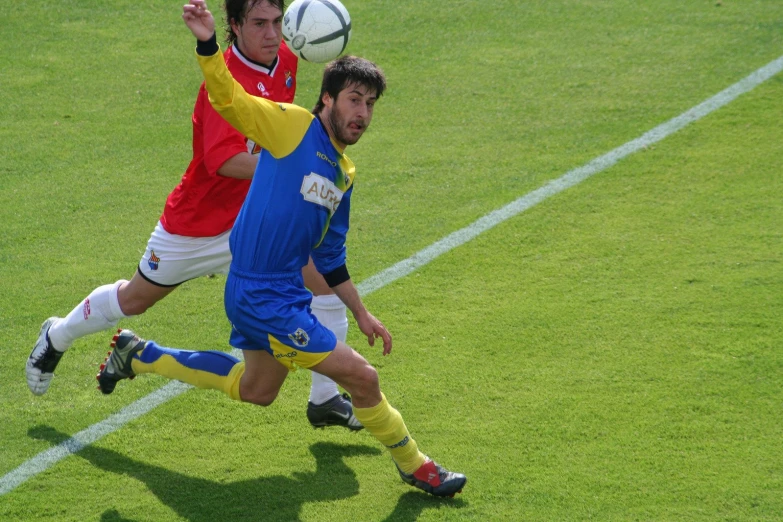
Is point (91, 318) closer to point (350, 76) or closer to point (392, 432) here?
point (392, 432)

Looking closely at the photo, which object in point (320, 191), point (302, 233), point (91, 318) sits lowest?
point (91, 318)

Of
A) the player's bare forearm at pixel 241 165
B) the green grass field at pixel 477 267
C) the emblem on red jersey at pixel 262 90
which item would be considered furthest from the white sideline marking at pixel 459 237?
the emblem on red jersey at pixel 262 90

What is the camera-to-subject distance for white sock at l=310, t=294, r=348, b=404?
516 cm

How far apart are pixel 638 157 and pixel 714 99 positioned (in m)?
1.43

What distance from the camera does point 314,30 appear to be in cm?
525

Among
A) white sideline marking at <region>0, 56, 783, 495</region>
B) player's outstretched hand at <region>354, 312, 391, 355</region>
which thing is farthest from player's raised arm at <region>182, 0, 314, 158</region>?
white sideline marking at <region>0, 56, 783, 495</region>

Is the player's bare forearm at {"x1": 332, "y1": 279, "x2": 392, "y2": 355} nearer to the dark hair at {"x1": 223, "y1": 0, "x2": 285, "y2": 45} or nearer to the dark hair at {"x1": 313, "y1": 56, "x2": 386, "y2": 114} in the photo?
the dark hair at {"x1": 313, "y1": 56, "x2": 386, "y2": 114}

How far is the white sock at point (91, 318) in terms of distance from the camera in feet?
17.4

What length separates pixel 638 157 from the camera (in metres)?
8.16

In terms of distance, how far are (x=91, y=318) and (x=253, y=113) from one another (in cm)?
180

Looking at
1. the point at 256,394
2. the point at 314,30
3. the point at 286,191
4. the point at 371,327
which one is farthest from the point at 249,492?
the point at 314,30

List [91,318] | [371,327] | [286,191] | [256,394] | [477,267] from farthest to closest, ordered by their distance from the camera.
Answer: [477,267], [91,318], [256,394], [371,327], [286,191]

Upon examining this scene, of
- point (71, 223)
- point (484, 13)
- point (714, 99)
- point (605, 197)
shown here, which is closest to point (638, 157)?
point (605, 197)

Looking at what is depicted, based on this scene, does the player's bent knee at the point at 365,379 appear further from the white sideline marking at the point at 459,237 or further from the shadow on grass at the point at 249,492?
the white sideline marking at the point at 459,237
